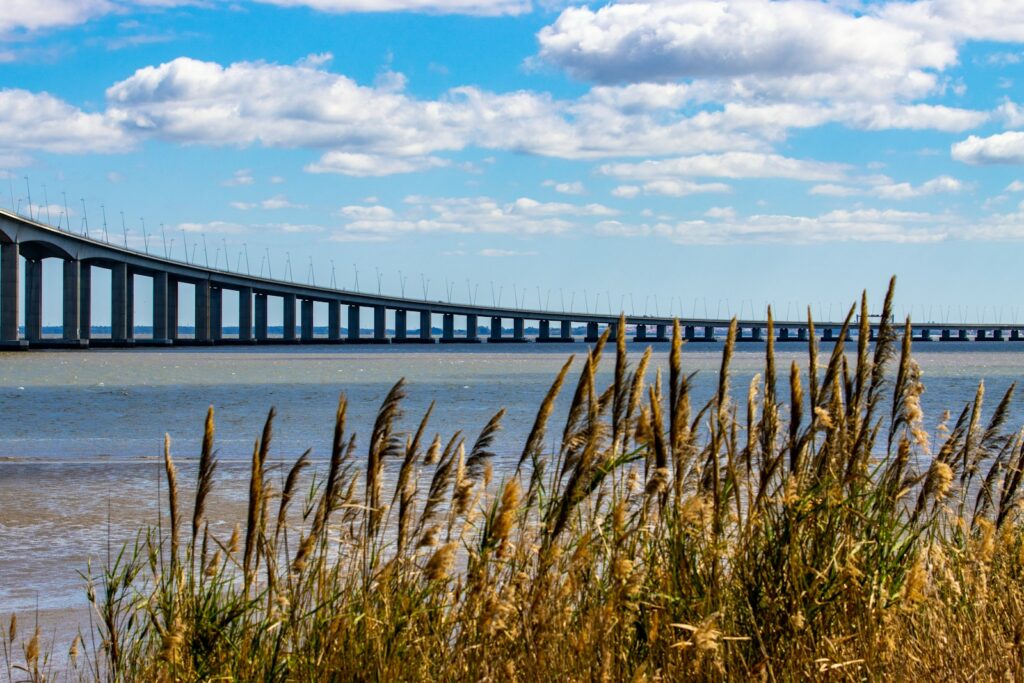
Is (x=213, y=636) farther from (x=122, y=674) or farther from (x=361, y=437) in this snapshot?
(x=361, y=437)

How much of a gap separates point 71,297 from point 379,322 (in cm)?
5027

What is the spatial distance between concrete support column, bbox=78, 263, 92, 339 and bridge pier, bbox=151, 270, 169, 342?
7140 mm

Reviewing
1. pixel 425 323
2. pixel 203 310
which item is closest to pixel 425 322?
pixel 425 323

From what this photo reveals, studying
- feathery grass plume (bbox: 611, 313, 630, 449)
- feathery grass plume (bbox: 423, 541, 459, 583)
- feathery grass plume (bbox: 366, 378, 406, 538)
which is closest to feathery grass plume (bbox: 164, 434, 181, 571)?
feathery grass plume (bbox: 366, 378, 406, 538)

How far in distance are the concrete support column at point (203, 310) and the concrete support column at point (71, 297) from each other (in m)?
14.4

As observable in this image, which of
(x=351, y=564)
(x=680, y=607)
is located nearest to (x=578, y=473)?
(x=680, y=607)

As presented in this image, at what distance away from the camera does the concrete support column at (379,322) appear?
15650cm

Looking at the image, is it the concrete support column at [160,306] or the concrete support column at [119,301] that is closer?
the concrete support column at [119,301]

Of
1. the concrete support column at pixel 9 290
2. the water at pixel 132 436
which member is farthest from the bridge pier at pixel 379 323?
the water at pixel 132 436

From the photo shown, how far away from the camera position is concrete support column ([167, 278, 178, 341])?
13088 centimetres

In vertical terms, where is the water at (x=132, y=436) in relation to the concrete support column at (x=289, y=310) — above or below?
below

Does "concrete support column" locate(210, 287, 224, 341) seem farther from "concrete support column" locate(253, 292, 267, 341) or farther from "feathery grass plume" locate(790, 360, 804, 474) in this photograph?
"feathery grass plume" locate(790, 360, 804, 474)

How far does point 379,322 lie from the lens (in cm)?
16075

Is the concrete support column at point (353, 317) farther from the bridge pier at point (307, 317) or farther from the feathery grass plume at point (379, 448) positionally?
the feathery grass plume at point (379, 448)
